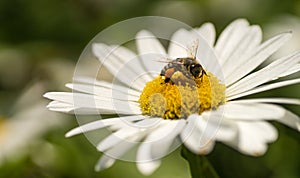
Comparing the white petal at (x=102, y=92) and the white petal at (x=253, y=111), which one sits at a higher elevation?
the white petal at (x=102, y=92)

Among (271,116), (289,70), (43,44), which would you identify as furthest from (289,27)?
(271,116)

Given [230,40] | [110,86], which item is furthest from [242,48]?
[110,86]

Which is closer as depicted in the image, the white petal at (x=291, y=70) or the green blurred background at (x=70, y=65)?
the white petal at (x=291, y=70)

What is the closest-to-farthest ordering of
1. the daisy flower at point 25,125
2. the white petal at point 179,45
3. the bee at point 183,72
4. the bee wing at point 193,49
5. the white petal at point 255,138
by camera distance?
the white petal at point 255,138
the bee at point 183,72
the bee wing at point 193,49
the white petal at point 179,45
the daisy flower at point 25,125

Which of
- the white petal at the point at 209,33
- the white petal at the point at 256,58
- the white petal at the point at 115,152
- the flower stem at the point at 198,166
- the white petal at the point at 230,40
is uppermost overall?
the white petal at the point at 209,33

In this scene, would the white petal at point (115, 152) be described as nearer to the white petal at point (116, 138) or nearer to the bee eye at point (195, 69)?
the white petal at point (116, 138)

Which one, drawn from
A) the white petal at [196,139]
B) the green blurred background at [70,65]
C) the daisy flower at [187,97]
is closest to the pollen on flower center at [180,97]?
the daisy flower at [187,97]

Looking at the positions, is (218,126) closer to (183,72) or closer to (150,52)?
(183,72)

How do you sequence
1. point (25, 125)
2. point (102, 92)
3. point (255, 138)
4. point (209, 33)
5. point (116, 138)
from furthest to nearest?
point (25, 125) → point (209, 33) → point (102, 92) → point (116, 138) → point (255, 138)
